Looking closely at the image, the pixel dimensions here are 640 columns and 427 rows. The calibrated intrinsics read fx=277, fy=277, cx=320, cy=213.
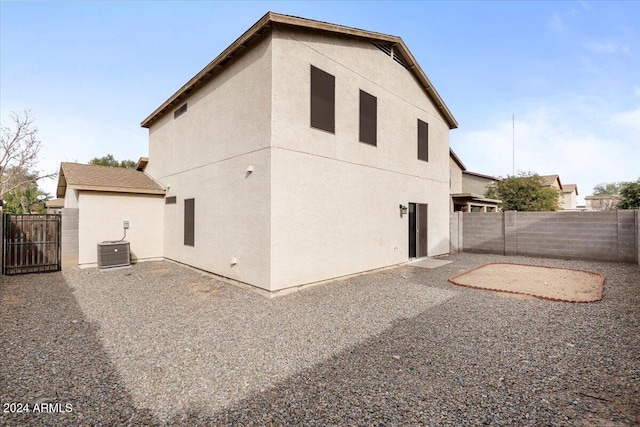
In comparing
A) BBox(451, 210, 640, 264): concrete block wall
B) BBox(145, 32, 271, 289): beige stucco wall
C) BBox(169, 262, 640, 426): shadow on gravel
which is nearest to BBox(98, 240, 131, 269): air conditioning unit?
BBox(145, 32, 271, 289): beige stucco wall

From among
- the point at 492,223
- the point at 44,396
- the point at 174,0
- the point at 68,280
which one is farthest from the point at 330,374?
the point at 492,223

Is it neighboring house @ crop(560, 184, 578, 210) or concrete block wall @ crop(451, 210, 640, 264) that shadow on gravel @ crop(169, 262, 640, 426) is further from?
neighboring house @ crop(560, 184, 578, 210)

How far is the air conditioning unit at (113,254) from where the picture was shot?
889cm

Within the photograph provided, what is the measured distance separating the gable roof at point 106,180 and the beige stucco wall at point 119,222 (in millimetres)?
311

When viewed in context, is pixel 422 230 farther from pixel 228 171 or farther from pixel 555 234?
pixel 228 171

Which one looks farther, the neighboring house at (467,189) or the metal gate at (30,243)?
the neighboring house at (467,189)

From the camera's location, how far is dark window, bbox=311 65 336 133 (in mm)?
6891

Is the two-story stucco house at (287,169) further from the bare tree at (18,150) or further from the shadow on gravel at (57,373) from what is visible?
the bare tree at (18,150)

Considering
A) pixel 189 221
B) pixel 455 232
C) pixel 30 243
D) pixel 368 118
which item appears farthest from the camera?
pixel 455 232

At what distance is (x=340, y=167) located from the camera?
24.6ft

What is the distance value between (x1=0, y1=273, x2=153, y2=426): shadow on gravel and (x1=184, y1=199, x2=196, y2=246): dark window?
4008 mm

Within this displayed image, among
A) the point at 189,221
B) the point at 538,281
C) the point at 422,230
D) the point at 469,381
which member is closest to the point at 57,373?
the point at 469,381

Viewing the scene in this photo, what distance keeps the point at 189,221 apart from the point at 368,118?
6.75 meters

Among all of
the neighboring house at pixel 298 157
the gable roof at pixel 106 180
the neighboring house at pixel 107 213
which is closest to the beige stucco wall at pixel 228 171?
the neighboring house at pixel 298 157
